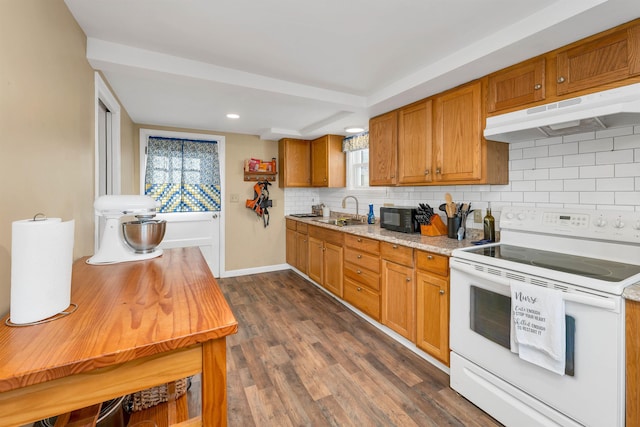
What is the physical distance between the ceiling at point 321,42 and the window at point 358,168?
1.24m

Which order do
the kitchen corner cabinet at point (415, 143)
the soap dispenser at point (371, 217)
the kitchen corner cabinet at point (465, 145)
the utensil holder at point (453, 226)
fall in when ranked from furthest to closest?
the soap dispenser at point (371, 217)
the kitchen corner cabinet at point (415, 143)
the utensil holder at point (453, 226)
the kitchen corner cabinet at point (465, 145)

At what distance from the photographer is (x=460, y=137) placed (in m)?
2.23

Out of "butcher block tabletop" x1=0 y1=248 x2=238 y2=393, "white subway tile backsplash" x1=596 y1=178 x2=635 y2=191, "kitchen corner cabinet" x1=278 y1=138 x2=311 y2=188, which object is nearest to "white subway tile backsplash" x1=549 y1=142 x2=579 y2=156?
"white subway tile backsplash" x1=596 y1=178 x2=635 y2=191

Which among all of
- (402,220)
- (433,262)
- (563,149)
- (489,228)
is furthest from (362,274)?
(563,149)

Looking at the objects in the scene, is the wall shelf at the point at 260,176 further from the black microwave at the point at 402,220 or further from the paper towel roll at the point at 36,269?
the paper towel roll at the point at 36,269

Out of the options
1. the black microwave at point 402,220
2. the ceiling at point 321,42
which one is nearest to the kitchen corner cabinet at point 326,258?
the black microwave at point 402,220

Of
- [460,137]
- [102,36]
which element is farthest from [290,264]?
[102,36]

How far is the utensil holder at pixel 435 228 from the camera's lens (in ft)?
8.33

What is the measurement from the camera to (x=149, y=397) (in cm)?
139

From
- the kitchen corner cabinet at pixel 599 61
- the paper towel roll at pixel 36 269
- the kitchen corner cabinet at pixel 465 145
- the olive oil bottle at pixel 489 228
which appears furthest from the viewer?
the olive oil bottle at pixel 489 228

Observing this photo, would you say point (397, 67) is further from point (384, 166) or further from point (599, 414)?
point (599, 414)

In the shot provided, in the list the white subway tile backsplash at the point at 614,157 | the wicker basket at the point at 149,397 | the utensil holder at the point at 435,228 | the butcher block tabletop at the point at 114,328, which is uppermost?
the white subway tile backsplash at the point at 614,157

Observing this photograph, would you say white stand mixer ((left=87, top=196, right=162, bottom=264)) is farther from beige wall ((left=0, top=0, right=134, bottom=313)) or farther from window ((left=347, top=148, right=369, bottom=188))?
window ((left=347, top=148, right=369, bottom=188))

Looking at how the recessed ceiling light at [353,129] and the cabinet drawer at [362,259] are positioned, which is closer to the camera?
the cabinet drawer at [362,259]
